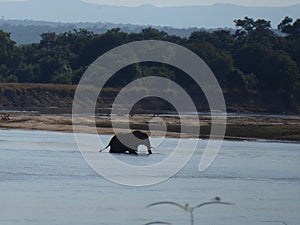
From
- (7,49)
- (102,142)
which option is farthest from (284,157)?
(7,49)

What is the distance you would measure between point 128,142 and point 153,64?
62733mm

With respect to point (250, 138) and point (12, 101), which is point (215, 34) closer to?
point (12, 101)

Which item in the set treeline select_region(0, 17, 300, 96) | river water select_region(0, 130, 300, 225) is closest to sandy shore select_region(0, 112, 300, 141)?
river water select_region(0, 130, 300, 225)

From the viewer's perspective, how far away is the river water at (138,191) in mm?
24734

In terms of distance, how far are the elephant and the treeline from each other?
55.3 meters

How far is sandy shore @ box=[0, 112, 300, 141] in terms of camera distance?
55053 mm

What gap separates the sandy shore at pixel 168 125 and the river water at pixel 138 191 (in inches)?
424

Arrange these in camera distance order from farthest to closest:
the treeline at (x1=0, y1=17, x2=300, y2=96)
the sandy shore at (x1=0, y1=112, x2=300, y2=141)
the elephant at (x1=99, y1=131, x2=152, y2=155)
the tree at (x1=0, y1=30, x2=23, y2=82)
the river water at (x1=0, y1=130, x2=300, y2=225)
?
the tree at (x1=0, y1=30, x2=23, y2=82) → the treeline at (x1=0, y1=17, x2=300, y2=96) → the sandy shore at (x1=0, y1=112, x2=300, y2=141) → the elephant at (x1=99, y1=131, x2=152, y2=155) → the river water at (x1=0, y1=130, x2=300, y2=225)

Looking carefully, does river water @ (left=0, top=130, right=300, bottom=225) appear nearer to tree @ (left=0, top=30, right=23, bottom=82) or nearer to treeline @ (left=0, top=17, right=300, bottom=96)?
treeline @ (left=0, top=17, right=300, bottom=96)

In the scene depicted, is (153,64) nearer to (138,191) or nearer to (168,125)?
(168,125)

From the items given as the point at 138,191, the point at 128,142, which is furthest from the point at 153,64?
the point at 138,191

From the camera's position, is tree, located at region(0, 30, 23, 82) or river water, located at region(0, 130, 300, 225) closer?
river water, located at region(0, 130, 300, 225)

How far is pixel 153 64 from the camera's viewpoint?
10338 centimetres

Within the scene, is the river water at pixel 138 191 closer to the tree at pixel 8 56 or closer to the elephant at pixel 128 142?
the elephant at pixel 128 142
